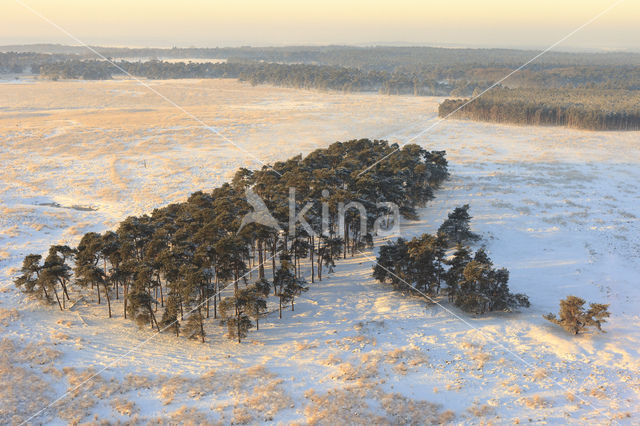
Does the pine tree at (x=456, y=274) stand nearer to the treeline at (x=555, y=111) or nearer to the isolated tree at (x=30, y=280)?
the isolated tree at (x=30, y=280)

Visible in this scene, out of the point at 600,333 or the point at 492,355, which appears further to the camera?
the point at 600,333

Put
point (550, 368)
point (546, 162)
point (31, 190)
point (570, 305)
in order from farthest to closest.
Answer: point (546, 162)
point (31, 190)
point (570, 305)
point (550, 368)

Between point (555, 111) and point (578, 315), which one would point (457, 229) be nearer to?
point (578, 315)

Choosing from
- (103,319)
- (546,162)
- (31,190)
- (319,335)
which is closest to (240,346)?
(319,335)

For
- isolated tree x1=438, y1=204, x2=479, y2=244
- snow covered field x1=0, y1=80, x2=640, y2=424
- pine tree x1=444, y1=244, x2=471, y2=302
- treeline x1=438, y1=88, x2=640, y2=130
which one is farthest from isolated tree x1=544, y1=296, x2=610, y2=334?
treeline x1=438, y1=88, x2=640, y2=130

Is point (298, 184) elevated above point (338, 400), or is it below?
above

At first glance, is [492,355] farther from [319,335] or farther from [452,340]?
[319,335]
